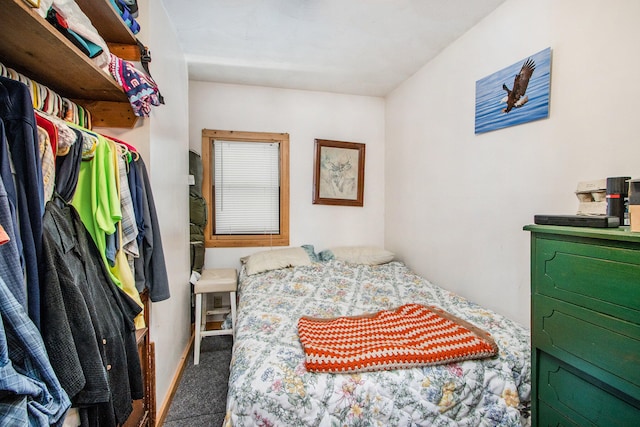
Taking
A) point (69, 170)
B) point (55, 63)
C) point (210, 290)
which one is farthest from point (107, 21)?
point (210, 290)

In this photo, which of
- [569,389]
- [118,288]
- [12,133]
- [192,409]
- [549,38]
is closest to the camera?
[12,133]

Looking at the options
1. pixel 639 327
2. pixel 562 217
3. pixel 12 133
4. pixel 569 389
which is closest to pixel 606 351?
pixel 639 327

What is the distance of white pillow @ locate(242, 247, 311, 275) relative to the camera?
270 cm

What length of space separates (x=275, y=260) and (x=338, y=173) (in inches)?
49.0

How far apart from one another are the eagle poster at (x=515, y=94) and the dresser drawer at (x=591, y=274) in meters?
0.92

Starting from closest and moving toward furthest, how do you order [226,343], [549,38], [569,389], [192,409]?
1. [569,389]
2. [549,38]
3. [192,409]
4. [226,343]

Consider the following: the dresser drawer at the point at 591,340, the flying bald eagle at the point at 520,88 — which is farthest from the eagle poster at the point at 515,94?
the dresser drawer at the point at 591,340

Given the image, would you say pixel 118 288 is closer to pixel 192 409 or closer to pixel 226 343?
pixel 192 409

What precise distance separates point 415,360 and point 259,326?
0.84m

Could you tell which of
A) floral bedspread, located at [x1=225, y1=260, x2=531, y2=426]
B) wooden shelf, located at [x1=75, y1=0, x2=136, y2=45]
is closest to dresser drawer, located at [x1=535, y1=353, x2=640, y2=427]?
floral bedspread, located at [x1=225, y1=260, x2=531, y2=426]

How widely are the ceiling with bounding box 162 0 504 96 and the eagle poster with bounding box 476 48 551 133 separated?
1.60ft

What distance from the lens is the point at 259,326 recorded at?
1.62 metres

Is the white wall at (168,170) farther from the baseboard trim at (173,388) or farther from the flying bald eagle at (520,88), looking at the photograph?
the flying bald eagle at (520,88)

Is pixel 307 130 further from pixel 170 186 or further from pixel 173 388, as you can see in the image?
pixel 173 388
